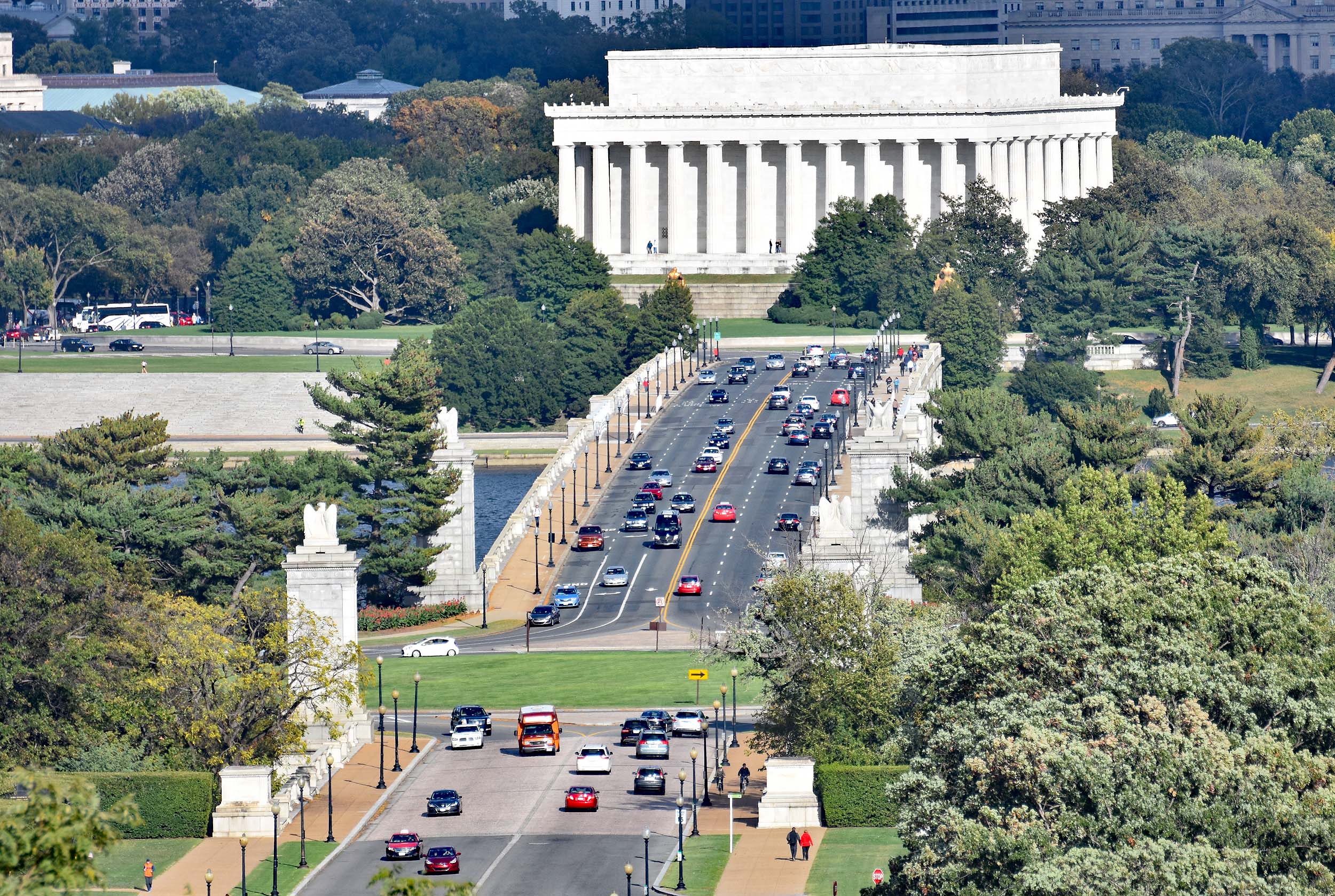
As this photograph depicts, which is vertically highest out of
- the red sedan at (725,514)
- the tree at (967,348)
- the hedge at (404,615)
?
the tree at (967,348)

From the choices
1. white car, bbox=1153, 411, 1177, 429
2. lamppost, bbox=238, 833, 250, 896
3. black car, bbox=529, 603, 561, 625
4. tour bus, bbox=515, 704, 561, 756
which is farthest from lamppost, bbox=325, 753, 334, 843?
white car, bbox=1153, 411, 1177, 429

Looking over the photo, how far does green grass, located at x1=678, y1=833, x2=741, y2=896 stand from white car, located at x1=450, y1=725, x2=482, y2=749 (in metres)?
15.4

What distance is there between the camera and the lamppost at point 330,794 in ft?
280

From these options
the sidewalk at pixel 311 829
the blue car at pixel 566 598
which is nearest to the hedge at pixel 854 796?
the sidewalk at pixel 311 829

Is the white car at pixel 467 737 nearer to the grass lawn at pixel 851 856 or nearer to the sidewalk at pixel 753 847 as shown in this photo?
the sidewalk at pixel 753 847

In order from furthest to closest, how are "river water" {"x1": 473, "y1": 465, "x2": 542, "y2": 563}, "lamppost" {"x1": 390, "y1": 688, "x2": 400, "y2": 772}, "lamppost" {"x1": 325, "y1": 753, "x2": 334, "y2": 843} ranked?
"river water" {"x1": 473, "y1": 465, "x2": 542, "y2": 563} → "lamppost" {"x1": 390, "y1": 688, "x2": 400, "y2": 772} → "lamppost" {"x1": 325, "y1": 753, "x2": 334, "y2": 843}

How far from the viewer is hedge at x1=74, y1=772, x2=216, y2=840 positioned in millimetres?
85938

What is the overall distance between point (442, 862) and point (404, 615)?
54.6 m

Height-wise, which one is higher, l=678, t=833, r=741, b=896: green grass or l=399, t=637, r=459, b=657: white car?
l=678, t=833, r=741, b=896: green grass

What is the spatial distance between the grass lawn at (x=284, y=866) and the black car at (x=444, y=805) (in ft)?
12.6

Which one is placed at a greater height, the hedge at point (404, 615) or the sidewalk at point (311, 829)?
the sidewalk at point (311, 829)

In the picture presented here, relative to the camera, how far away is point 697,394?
18488 cm

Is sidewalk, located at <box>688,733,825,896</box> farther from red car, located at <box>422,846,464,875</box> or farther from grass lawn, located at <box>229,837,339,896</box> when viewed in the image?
grass lawn, located at <box>229,837,339,896</box>

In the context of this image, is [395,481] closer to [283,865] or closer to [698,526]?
[698,526]
